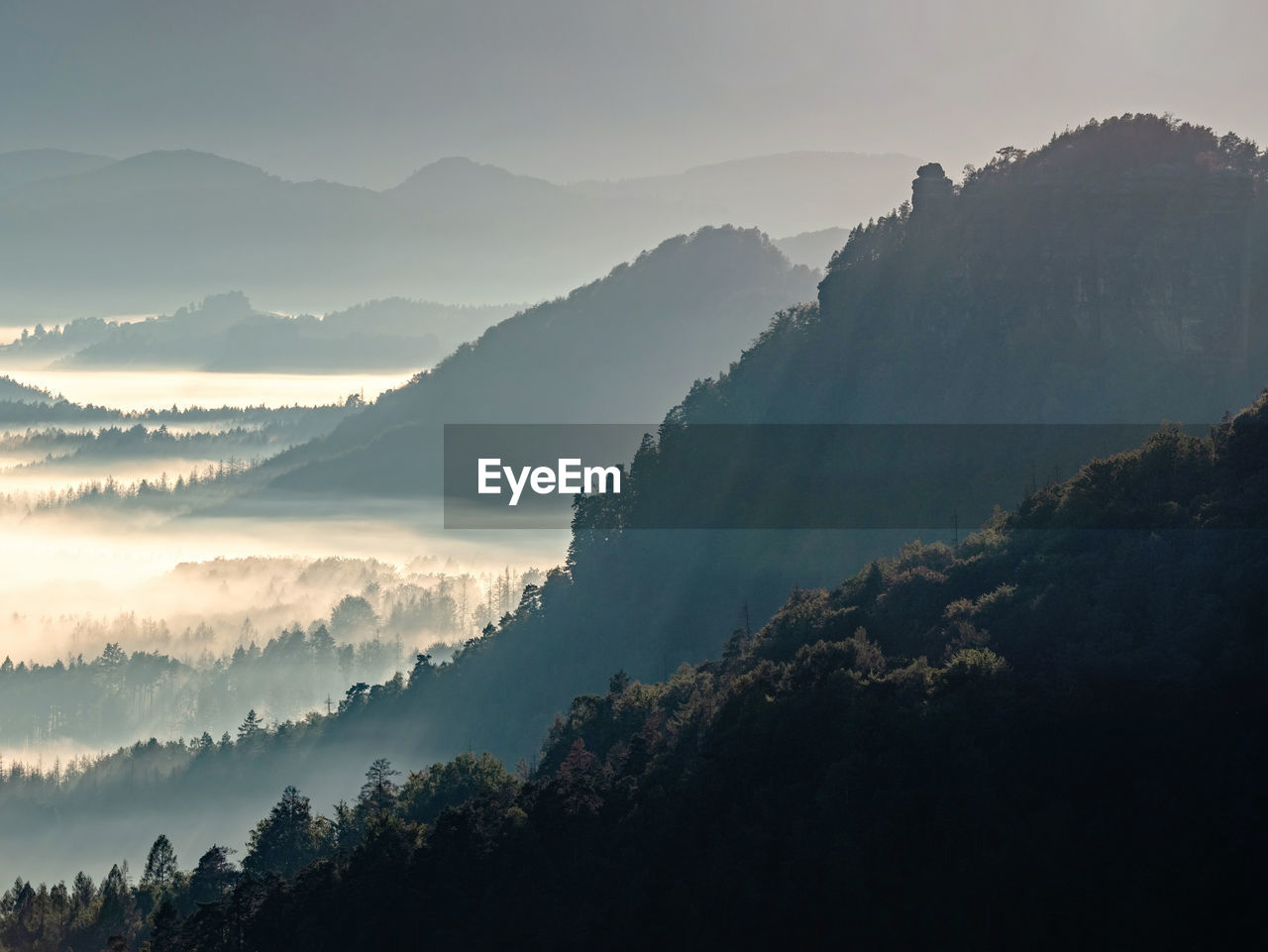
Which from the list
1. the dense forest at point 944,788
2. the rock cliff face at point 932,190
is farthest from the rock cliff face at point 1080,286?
the dense forest at point 944,788

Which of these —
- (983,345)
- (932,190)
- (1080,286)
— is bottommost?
(983,345)

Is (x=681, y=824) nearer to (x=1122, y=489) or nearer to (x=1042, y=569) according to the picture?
(x=1042, y=569)

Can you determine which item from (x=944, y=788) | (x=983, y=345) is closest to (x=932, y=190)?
(x=983, y=345)

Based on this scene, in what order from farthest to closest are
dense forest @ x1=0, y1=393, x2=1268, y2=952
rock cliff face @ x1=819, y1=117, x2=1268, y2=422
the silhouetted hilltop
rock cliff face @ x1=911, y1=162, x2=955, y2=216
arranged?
rock cliff face @ x1=911, y1=162, x2=955, y2=216 → the silhouetted hilltop → rock cliff face @ x1=819, y1=117, x2=1268, y2=422 → dense forest @ x1=0, y1=393, x2=1268, y2=952

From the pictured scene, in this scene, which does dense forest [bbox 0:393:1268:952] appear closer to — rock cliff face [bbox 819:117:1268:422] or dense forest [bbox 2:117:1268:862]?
dense forest [bbox 2:117:1268:862]

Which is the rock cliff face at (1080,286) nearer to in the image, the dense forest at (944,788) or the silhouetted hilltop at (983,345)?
the silhouetted hilltop at (983,345)

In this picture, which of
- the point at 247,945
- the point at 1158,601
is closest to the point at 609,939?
the point at 247,945

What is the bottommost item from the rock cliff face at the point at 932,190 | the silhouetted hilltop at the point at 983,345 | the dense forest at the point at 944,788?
the dense forest at the point at 944,788

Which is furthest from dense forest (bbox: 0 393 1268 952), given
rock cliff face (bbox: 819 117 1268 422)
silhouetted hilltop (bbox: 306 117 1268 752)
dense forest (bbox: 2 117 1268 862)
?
rock cliff face (bbox: 819 117 1268 422)

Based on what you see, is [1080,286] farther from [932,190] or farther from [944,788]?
[944,788]
